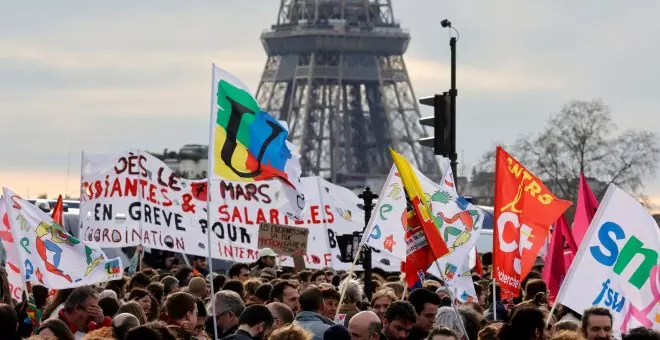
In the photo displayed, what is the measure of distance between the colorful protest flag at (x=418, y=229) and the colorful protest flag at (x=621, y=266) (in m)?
1.87

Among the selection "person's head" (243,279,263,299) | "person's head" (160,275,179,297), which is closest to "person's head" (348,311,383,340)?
"person's head" (243,279,263,299)

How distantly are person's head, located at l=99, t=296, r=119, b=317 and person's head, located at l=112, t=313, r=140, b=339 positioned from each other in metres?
2.48

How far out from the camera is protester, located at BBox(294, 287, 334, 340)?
1327 cm

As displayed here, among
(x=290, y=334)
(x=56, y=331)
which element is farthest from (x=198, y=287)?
(x=290, y=334)

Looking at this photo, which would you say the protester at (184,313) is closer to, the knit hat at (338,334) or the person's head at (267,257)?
the knit hat at (338,334)

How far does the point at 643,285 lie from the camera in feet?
41.3

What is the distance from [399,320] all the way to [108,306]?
3241 mm

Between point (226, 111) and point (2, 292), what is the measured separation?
10.3ft

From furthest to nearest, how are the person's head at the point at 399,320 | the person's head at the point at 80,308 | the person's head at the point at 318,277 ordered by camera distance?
the person's head at the point at 318,277 < the person's head at the point at 80,308 < the person's head at the point at 399,320

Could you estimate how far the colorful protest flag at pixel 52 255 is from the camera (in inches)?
627

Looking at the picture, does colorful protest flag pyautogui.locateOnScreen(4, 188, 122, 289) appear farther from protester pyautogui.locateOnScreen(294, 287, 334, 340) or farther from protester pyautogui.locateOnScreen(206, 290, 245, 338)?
protester pyautogui.locateOnScreen(294, 287, 334, 340)

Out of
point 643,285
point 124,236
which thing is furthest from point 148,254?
point 643,285

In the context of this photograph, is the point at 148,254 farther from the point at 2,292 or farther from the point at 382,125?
the point at 382,125

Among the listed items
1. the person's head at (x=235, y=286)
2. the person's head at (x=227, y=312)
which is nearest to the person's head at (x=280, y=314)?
the person's head at (x=227, y=312)
